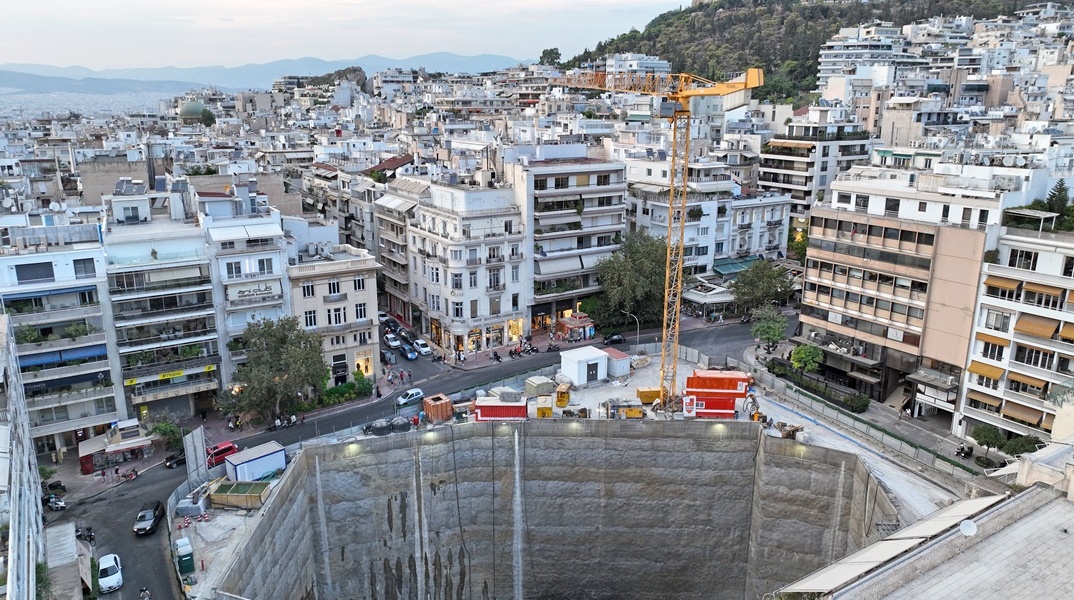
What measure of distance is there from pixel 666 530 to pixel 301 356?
25.2 metres

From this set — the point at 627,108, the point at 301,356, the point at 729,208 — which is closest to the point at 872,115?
the point at 627,108

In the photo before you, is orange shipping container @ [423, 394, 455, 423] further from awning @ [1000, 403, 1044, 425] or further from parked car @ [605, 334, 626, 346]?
awning @ [1000, 403, 1044, 425]

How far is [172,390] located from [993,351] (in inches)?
2061

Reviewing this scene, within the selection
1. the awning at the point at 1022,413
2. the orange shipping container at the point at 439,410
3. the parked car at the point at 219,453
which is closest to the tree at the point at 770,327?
the awning at the point at 1022,413

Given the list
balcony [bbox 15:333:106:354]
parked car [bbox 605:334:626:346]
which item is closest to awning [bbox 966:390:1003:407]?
parked car [bbox 605:334:626:346]

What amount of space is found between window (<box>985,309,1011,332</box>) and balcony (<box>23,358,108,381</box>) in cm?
5499

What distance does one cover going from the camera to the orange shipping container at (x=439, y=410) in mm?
43094

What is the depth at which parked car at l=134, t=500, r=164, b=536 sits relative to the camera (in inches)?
1400

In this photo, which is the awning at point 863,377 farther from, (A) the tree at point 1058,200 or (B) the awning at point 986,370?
(A) the tree at point 1058,200

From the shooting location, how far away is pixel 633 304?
213ft

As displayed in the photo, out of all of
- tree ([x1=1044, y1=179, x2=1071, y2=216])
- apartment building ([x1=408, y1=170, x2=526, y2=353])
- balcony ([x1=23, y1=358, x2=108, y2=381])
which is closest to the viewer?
balcony ([x1=23, y1=358, x2=108, y2=381])

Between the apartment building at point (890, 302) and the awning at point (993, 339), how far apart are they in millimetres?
761

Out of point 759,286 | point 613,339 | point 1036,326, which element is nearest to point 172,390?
point 613,339

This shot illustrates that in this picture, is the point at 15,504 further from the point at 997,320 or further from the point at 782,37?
the point at 782,37
